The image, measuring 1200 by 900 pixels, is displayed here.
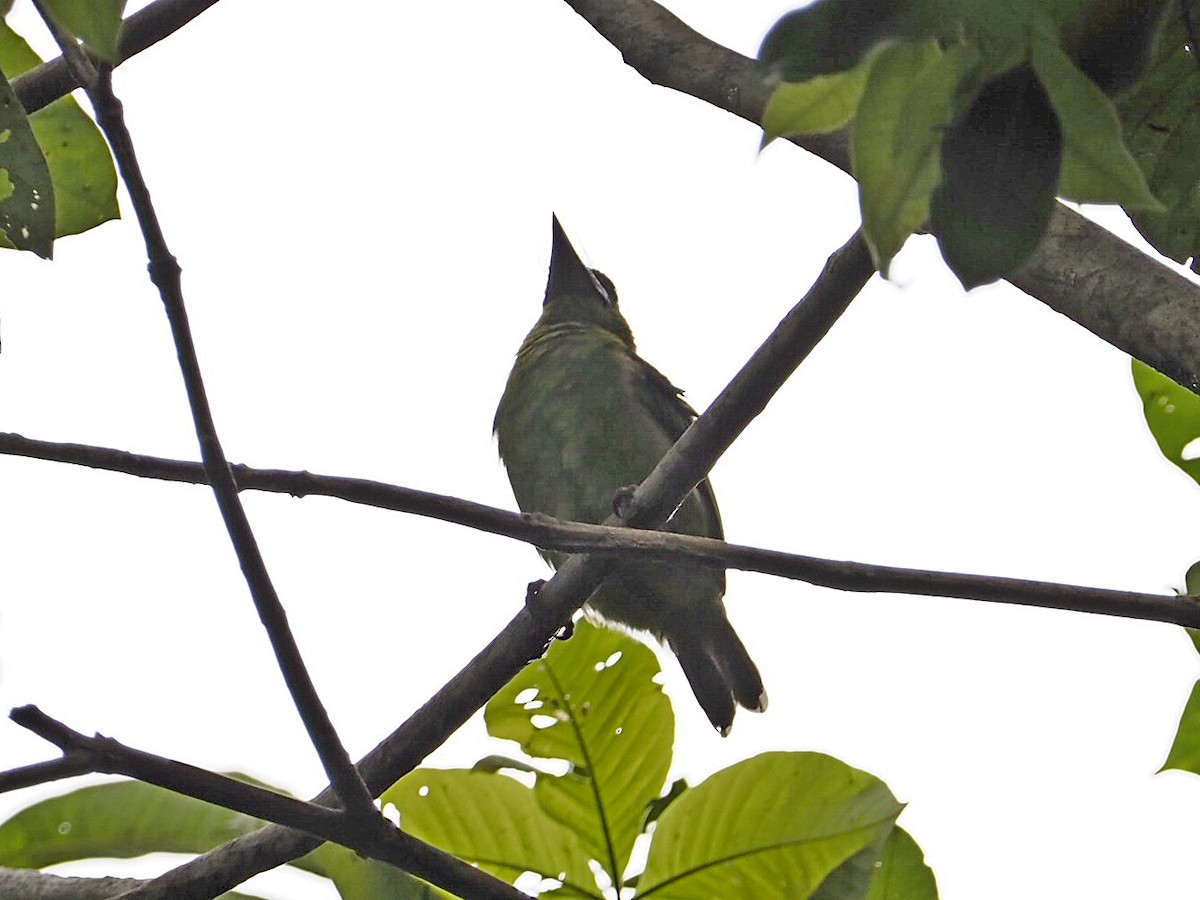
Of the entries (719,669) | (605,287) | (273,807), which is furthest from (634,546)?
(605,287)

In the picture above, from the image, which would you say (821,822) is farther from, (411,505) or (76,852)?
(76,852)

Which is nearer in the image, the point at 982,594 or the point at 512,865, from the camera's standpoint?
the point at 982,594

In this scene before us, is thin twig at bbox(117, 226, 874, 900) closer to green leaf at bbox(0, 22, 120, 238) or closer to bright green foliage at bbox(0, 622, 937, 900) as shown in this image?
bright green foliage at bbox(0, 622, 937, 900)

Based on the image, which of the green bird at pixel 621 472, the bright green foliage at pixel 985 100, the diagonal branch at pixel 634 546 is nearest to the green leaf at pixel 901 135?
the bright green foliage at pixel 985 100

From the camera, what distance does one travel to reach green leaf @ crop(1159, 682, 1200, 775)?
5.72 ft

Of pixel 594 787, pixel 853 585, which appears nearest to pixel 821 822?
pixel 594 787

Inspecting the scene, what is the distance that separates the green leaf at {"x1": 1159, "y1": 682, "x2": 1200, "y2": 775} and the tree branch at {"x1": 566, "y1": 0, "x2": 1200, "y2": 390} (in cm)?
51

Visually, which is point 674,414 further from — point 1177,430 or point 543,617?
point 1177,430

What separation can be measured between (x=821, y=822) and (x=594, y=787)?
0.38 metres

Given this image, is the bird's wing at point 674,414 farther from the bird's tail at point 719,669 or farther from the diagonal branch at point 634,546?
the diagonal branch at point 634,546

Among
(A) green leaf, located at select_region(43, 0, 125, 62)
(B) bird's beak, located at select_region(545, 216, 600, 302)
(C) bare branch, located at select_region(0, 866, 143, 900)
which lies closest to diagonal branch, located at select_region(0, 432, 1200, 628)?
(A) green leaf, located at select_region(43, 0, 125, 62)

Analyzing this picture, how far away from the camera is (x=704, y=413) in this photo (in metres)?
1.79

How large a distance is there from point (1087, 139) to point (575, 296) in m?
4.06

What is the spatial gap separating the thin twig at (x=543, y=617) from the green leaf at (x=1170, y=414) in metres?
0.50
